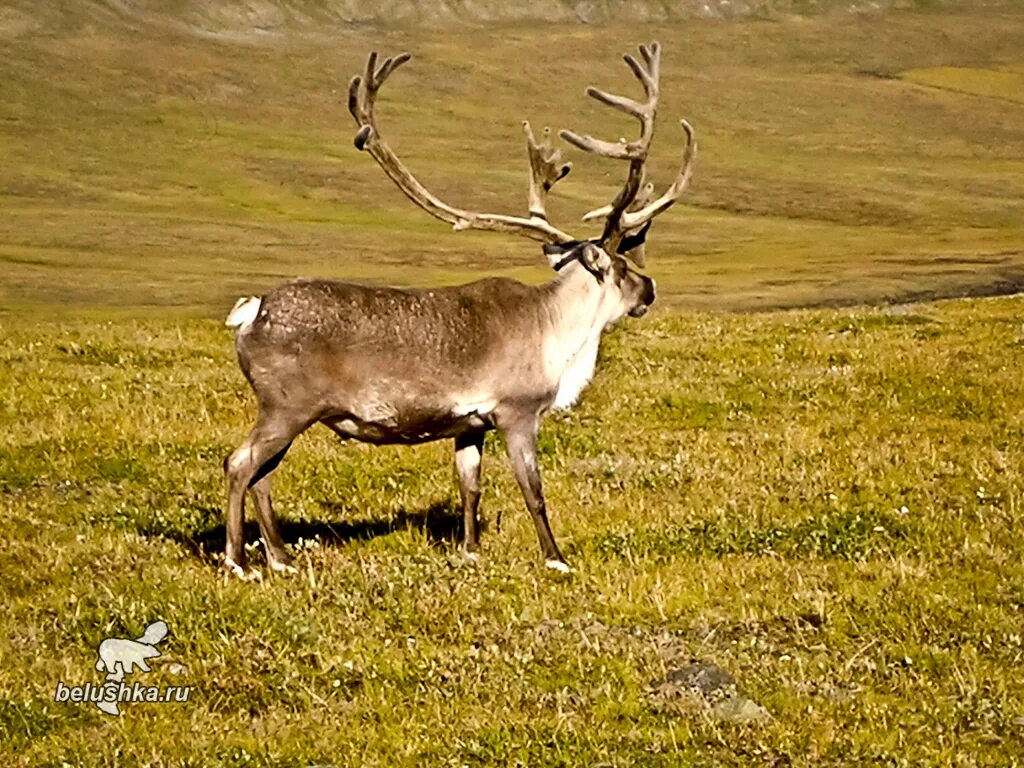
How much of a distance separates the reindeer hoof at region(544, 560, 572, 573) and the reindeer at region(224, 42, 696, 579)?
15 millimetres

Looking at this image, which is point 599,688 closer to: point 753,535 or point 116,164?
point 753,535

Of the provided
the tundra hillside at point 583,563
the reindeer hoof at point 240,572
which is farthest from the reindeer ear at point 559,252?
the reindeer hoof at point 240,572

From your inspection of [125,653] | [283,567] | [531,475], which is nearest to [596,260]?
[531,475]

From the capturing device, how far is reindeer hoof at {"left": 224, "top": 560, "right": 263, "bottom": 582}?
407 inches

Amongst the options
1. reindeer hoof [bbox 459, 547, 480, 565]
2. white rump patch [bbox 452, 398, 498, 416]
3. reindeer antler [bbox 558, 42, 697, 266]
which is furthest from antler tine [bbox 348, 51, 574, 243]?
reindeer hoof [bbox 459, 547, 480, 565]

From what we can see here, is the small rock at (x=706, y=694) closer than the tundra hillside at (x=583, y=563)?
No

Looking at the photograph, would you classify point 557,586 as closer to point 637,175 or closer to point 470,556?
point 470,556

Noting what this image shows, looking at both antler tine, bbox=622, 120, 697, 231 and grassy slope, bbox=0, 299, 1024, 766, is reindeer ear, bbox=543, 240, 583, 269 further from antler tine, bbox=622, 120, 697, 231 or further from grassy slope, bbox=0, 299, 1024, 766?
grassy slope, bbox=0, 299, 1024, 766

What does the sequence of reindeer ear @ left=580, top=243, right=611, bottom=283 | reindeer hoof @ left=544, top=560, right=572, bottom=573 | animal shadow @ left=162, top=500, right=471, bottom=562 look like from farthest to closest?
1. reindeer ear @ left=580, top=243, right=611, bottom=283
2. animal shadow @ left=162, top=500, right=471, bottom=562
3. reindeer hoof @ left=544, top=560, right=572, bottom=573

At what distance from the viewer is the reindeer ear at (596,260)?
41.4 feet

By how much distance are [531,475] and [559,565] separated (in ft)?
2.68

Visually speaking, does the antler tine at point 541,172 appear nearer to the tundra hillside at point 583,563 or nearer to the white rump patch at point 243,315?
the tundra hillside at point 583,563

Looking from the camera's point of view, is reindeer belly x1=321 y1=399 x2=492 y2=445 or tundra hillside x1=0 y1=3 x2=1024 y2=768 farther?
reindeer belly x1=321 y1=399 x2=492 y2=445

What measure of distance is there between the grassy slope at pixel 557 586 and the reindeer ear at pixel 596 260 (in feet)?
6.61
